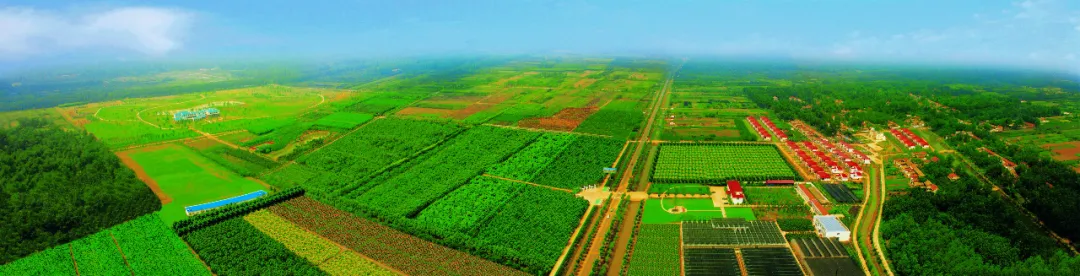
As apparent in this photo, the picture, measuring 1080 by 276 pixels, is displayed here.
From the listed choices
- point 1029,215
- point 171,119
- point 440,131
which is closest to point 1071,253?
point 1029,215

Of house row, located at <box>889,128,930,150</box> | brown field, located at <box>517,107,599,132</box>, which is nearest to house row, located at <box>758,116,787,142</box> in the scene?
house row, located at <box>889,128,930,150</box>

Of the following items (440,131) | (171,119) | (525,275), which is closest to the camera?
(525,275)

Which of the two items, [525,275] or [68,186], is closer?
[525,275]

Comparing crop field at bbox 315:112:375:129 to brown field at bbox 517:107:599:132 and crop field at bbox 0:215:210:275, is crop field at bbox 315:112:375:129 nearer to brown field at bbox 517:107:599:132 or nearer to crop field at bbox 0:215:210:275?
brown field at bbox 517:107:599:132

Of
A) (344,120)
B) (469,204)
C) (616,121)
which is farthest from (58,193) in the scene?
(616,121)

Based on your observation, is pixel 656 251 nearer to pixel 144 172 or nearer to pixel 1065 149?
pixel 144 172

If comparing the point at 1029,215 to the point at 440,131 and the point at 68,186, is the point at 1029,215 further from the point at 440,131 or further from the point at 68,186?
the point at 68,186

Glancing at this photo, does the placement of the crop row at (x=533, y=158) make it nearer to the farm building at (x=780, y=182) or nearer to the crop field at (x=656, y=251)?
the crop field at (x=656, y=251)
